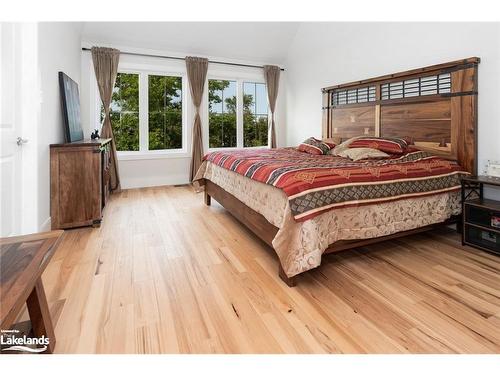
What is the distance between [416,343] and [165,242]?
208 centimetres

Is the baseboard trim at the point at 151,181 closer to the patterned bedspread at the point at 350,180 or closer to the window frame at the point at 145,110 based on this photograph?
the window frame at the point at 145,110

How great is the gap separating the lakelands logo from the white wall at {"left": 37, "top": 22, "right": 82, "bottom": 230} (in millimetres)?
1726

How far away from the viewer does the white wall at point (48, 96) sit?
2.75 m

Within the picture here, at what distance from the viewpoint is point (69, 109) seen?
3.64m

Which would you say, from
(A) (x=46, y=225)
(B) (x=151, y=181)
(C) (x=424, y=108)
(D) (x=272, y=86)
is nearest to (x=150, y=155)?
(B) (x=151, y=181)

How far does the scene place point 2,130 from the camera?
213 cm

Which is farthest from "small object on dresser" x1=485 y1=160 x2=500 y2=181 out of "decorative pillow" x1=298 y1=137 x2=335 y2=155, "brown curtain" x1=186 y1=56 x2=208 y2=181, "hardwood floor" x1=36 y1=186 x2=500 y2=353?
"brown curtain" x1=186 y1=56 x2=208 y2=181

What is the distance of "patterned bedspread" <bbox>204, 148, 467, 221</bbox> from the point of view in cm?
195

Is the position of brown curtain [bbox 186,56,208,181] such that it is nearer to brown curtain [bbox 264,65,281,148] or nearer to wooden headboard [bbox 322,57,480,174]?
brown curtain [bbox 264,65,281,148]

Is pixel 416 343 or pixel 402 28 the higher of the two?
pixel 402 28

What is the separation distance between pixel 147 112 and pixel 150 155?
0.76 metres

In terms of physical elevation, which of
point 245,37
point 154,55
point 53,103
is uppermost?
point 245,37
